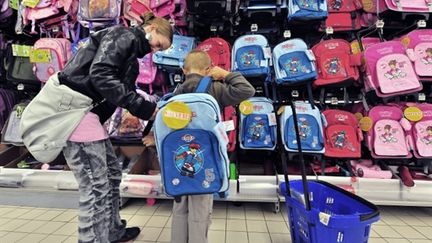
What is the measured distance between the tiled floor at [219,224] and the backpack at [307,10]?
1705mm

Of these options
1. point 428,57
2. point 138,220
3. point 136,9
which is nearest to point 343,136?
point 428,57

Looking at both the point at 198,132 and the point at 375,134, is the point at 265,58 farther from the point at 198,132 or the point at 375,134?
the point at 198,132

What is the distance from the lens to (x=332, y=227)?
138 cm

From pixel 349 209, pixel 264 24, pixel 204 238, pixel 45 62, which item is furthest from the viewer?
pixel 264 24

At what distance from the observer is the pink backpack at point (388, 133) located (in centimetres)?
238

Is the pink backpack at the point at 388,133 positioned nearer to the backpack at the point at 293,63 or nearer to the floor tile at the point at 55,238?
the backpack at the point at 293,63

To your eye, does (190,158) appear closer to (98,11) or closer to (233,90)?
(233,90)

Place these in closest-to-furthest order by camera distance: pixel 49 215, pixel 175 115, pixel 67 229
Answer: pixel 175 115 < pixel 67 229 < pixel 49 215

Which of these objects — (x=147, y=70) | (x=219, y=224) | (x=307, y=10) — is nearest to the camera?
(x=219, y=224)

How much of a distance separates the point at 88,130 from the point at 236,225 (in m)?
1.30

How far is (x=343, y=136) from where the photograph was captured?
245cm

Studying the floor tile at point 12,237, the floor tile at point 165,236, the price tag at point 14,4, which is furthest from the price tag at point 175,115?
the price tag at point 14,4

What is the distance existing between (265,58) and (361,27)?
3.66ft

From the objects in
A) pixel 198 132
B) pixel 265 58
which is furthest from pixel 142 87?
pixel 198 132
